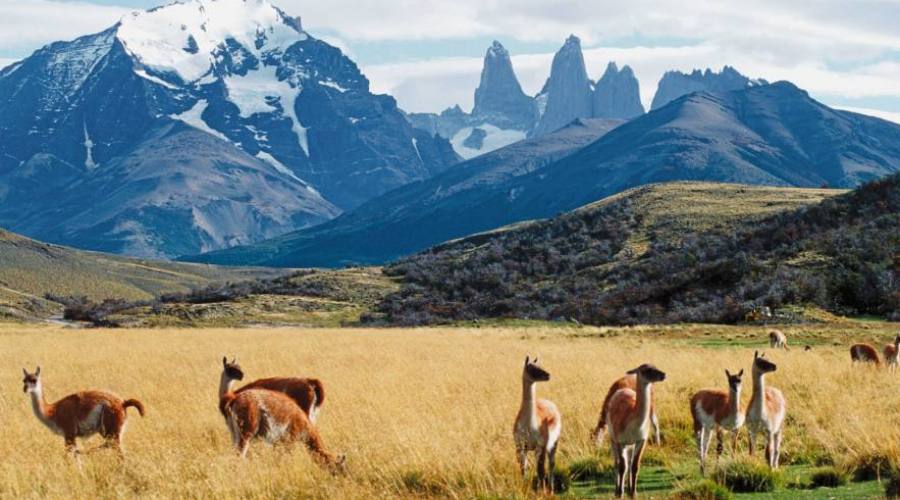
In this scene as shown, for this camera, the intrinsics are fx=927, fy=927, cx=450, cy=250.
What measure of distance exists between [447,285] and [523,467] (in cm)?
9510

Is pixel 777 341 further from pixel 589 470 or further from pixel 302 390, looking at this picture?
pixel 302 390

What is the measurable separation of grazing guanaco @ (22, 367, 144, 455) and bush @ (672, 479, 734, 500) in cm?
852

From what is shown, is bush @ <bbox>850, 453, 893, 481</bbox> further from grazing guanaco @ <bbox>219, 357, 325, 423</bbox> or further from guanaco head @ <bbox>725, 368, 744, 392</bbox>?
grazing guanaco @ <bbox>219, 357, 325, 423</bbox>

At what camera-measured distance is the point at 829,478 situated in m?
13.6

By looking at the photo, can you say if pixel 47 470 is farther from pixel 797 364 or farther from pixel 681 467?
pixel 797 364

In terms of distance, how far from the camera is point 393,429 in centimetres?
1661

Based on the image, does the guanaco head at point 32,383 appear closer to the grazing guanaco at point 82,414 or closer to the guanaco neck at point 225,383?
the grazing guanaco at point 82,414

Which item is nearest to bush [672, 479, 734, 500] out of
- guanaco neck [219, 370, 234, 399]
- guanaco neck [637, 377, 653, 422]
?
guanaco neck [637, 377, 653, 422]

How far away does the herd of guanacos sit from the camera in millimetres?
12266

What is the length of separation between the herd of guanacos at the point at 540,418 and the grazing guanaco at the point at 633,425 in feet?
0.04

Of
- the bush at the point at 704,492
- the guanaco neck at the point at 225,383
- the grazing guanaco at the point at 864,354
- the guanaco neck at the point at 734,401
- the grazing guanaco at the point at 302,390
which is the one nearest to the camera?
the bush at the point at 704,492

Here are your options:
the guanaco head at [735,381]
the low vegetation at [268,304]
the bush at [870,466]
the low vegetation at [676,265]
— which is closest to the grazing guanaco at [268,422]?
the guanaco head at [735,381]

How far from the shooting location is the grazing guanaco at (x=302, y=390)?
1670 cm

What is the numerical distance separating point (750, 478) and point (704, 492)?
45.9 inches
